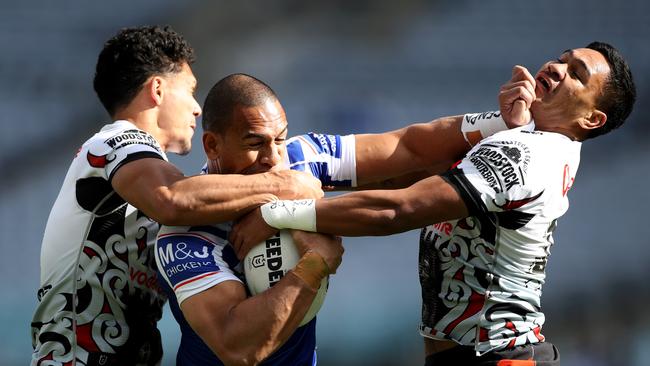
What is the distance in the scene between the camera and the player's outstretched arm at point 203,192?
3486 millimetres

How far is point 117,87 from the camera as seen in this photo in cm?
427

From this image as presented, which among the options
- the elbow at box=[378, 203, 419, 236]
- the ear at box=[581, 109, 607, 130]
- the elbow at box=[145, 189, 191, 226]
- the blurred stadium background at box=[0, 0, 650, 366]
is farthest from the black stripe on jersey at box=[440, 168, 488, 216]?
the blurred stadium background at box=[0, 0, 650, 366]

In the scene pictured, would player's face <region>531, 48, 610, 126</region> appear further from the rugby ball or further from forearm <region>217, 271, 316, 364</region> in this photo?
forearm <region>217, 271, 316, 364</region>

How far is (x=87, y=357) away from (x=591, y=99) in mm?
2151

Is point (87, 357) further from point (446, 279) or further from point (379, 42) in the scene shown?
point (379, 42)

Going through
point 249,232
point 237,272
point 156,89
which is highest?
point 156,89

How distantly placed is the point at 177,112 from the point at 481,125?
1.27m

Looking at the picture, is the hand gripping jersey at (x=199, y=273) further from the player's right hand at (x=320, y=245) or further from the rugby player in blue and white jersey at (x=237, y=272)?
the player's right hand at (x=320, y=245)

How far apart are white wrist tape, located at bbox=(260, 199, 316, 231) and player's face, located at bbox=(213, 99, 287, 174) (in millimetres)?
251

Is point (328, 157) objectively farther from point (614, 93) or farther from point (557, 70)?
point (614, 93)

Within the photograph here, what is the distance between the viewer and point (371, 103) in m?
7.84

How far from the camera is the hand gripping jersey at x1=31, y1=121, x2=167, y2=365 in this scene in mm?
3910

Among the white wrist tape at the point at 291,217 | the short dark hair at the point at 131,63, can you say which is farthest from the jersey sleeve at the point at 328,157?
the short dark hair at the point at 131,63

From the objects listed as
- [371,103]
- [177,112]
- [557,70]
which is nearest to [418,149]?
[557,70]
